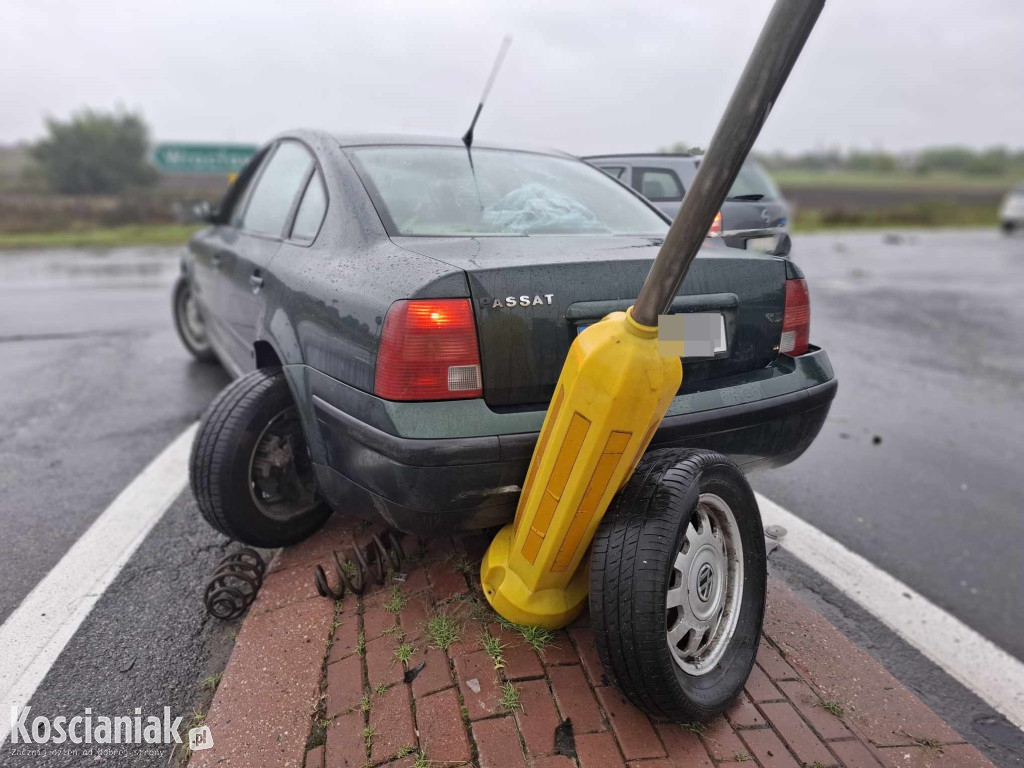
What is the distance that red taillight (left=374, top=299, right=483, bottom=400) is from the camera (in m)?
2.05

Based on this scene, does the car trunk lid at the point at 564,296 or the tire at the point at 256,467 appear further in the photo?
the tire at the point at 256,467

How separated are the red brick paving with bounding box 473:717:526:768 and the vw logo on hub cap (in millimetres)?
672

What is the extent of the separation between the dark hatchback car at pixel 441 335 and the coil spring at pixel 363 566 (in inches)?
10.1

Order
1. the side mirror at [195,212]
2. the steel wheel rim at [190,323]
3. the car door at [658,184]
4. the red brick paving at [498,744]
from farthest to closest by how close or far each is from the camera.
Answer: the steel wheel rim at [190,323]
the car door at [658,184]
the side mirror at [195,212]
the red brick paving at [498,744]

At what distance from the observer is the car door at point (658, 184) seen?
5035mm

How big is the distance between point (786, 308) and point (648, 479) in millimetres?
1082

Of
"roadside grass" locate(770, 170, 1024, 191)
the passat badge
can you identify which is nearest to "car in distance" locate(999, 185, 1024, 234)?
the passat badge

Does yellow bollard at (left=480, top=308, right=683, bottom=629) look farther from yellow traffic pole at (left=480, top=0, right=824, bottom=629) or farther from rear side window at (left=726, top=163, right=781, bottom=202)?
rear side window at (left=726, top=163, right=781, bottom=202)

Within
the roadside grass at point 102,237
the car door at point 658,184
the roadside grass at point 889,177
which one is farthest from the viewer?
the roadside grass at point 889,177

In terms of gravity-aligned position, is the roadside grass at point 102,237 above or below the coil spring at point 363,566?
below

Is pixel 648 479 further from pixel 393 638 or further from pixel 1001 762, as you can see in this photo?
pixel 1001 762

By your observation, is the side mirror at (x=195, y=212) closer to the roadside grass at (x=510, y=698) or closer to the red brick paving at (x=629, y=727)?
the roadside grass at (x=510, y=698)

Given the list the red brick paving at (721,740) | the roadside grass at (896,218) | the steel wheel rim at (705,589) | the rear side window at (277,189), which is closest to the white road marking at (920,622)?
the steel wheel rim at (705,589)

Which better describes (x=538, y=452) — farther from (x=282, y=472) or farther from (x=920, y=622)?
(x=920, y=622)
